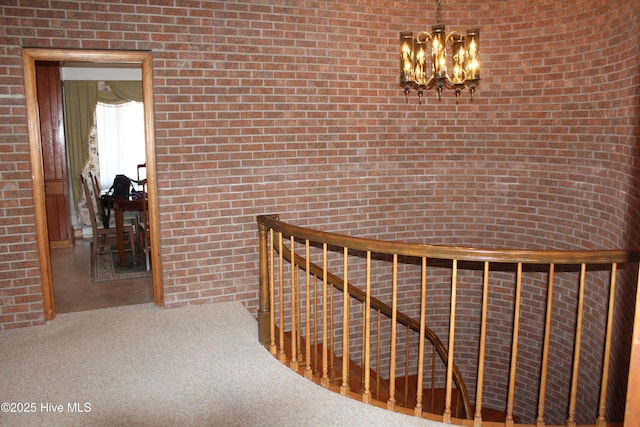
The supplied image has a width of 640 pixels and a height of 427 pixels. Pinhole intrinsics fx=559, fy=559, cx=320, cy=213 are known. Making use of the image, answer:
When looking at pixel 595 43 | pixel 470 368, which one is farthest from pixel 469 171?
pixel 470 368

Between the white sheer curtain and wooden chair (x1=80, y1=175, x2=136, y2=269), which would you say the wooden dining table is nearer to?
wooden chair (x1=80, y1=175, x2=136, y2=269)


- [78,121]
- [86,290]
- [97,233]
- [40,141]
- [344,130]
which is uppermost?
[78,121]

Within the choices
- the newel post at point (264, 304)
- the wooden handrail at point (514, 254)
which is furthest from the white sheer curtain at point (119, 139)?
→ the wooden handrail at point (514, 254)

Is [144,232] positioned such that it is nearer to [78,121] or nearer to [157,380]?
[78,121]

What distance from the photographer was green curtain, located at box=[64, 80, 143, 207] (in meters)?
8.15

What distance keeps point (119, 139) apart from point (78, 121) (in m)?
0.68

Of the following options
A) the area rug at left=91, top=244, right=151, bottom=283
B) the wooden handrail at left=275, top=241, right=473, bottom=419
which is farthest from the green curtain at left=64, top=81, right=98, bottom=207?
the wooden handrail at left=275, top=241, right=473, bottom=419

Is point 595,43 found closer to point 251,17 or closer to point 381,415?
point 251,17

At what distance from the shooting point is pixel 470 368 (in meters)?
5.53

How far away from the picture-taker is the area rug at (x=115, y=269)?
19.3ft

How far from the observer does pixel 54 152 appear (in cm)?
734

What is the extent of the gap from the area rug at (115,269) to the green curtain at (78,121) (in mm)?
1993

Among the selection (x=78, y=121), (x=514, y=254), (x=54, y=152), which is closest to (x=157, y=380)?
(x=514, y=254)

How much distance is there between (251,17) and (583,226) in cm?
313
